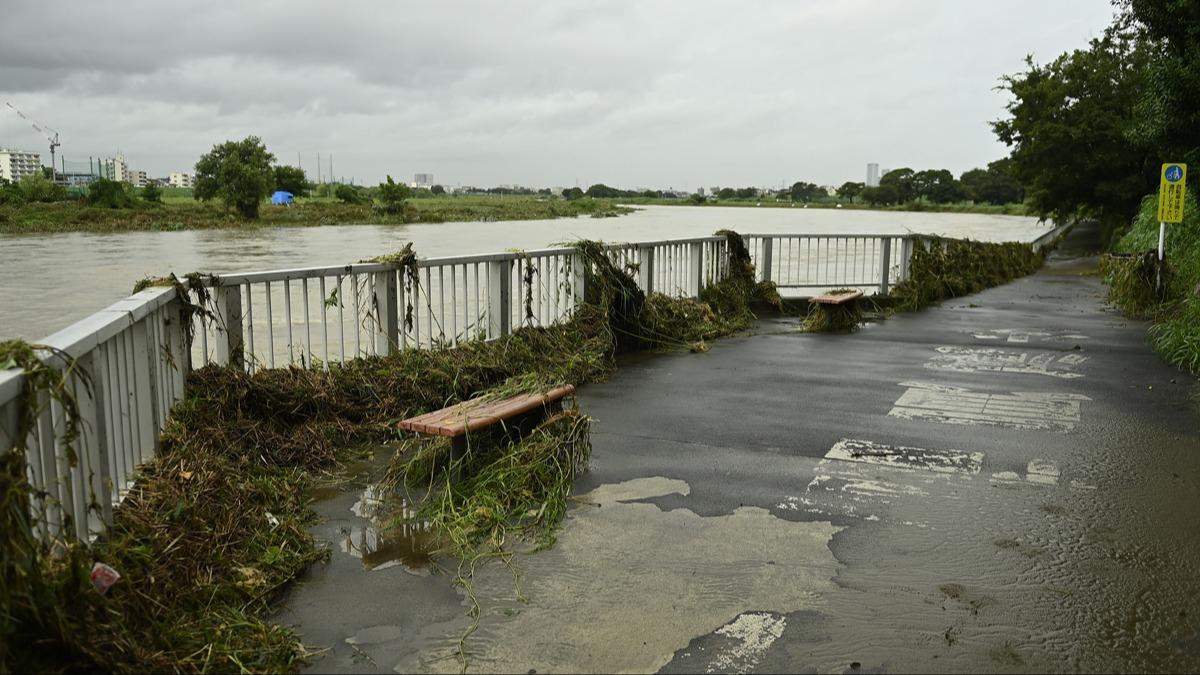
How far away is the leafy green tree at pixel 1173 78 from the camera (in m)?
10.5

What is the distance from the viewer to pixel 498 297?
8.20 metres

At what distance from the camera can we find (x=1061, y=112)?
31.3 m

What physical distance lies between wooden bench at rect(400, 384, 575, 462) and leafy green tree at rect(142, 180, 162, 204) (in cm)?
7962

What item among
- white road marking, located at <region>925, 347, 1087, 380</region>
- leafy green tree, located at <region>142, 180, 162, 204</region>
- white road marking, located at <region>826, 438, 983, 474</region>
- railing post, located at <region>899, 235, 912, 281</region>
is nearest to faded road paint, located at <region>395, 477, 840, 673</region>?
white road marking, located at <region>826, 438, 983, 474</region>

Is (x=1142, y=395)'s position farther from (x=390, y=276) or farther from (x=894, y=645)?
(x=390, y=276)

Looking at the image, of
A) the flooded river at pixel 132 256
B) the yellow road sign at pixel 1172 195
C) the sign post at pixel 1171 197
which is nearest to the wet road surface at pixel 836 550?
the sign post at pixel 1171 197

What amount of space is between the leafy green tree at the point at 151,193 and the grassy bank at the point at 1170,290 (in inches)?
3034

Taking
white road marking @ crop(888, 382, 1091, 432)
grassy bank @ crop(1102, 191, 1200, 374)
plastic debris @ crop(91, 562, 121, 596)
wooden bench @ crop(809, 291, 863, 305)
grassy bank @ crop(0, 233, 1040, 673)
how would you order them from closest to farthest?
grassy bank @ crop(0, 233, 1040, 673), plastic debris @ crop(91, 562, 121, 596), white road marking @ crop(888, 382, 1091, 432), grassy bank @ crop(1102, 191, 1200, 374), wooden bench @ crop(809, 291, 863, 305)

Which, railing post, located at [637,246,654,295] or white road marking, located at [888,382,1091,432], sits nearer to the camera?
white road marking, located at [888,382,1091,432]

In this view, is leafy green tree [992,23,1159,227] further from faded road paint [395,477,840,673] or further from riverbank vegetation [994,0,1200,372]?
faded road paint [395,477,840,673]

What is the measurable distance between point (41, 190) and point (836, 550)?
82.5 m

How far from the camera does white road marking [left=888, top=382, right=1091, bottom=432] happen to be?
22.3ft

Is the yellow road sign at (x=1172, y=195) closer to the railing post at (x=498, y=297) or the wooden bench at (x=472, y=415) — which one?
the railing post at (x=498, y=297)

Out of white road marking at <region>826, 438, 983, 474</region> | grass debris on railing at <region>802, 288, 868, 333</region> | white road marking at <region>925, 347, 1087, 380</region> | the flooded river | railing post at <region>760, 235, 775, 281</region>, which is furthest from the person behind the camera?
the flooded river
